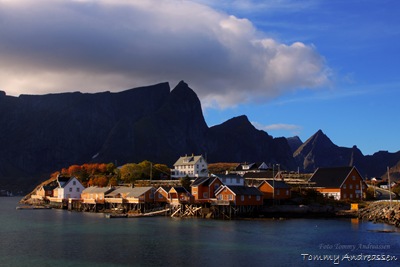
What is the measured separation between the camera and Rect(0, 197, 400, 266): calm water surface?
37469mm

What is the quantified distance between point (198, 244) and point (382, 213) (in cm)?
3327

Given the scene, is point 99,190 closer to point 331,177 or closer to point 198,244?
point 331,177

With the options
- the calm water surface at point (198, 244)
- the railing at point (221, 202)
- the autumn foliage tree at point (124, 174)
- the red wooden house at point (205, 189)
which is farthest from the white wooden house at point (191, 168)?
the calm water surface at point (198, 244)

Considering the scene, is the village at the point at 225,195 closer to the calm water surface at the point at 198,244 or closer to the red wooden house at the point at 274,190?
the red wooden house at the point at 274,190

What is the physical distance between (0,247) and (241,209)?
39.7 m

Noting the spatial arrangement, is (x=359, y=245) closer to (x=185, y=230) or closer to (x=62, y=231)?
(x=185, y=230)

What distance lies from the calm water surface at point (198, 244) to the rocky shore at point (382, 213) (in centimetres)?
310

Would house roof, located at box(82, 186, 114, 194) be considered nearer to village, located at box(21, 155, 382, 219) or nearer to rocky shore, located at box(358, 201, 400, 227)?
village, located at box(21, 155, 382, 219)

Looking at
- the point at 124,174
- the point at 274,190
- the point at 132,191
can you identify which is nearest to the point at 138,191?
the point at 132,191

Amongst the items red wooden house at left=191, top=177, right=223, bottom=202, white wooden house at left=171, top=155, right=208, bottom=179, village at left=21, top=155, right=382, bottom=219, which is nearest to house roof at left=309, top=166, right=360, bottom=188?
village at left=21, top=155, right=382, bottom=219

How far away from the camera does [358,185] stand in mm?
88438

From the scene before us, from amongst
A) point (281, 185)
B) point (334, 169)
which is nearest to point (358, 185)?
point (334, 169)

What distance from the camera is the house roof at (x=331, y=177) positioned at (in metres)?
86.9

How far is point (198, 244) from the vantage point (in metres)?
44.9
